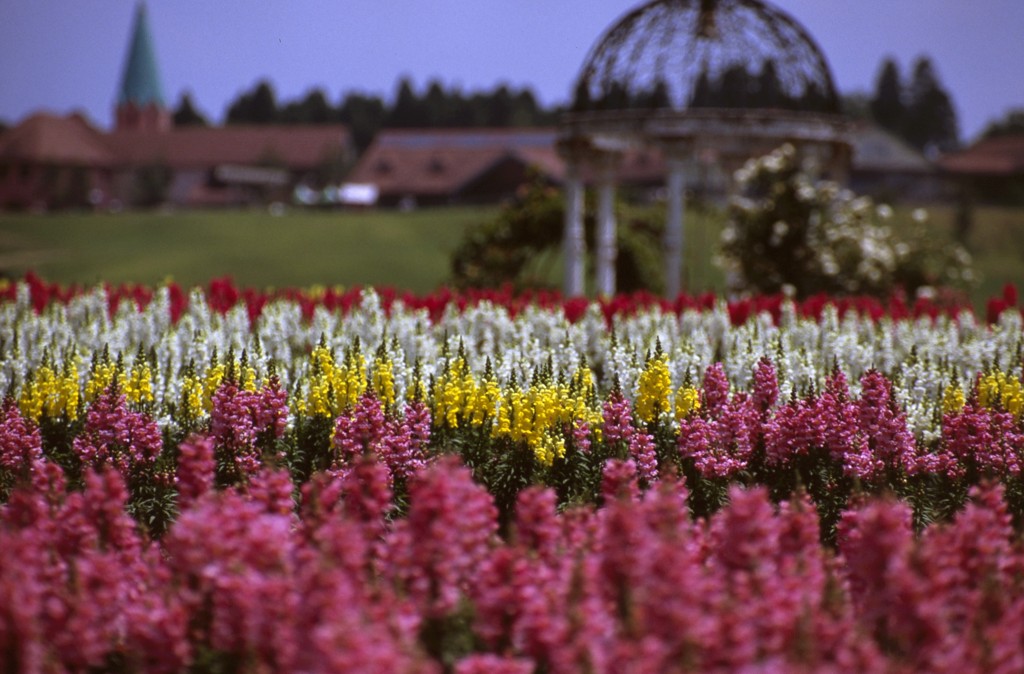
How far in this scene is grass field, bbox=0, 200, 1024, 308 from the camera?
41812 mm

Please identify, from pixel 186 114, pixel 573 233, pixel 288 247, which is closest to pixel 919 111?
pixel 288 247

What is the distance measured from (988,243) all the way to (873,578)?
50067 millimetres

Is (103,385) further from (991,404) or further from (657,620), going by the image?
(991,404)

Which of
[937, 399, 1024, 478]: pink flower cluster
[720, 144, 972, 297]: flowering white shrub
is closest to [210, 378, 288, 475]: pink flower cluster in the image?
[937, 399, 1024, 478]: pink flower cluster

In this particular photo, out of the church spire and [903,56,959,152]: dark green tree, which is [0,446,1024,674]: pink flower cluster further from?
the church spire

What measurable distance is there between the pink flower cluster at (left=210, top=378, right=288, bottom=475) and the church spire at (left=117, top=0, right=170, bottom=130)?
11153 cm

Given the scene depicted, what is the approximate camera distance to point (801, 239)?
59.5 ft

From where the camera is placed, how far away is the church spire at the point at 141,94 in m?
114

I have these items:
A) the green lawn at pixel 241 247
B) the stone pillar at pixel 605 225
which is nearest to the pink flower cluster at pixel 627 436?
the stone pillar at pixel 605 225

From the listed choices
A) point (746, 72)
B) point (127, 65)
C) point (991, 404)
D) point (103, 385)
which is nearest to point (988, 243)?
point (746, 72)

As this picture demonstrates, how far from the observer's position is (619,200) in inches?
865

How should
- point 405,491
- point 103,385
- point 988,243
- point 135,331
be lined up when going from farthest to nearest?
point 988,243 < point 135,331 < point 103,385 < point 405,491

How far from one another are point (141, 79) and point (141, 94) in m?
1.63

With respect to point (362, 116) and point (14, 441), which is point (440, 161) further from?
point (14, 441)
